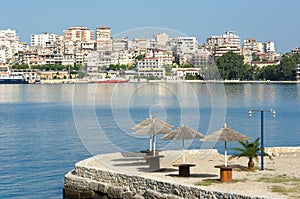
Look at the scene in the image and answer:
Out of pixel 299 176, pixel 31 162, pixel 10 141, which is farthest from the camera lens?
pixel 10 141

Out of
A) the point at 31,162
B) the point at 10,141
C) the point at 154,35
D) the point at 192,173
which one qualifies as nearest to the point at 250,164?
the point at 192,173

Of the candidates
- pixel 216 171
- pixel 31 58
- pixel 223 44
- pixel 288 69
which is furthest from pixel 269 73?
pixel 216 171

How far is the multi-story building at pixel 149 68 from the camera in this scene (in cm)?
1633

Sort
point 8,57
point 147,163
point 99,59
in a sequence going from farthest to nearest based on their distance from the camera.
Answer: point 8,57
point 147,163
point 99,59

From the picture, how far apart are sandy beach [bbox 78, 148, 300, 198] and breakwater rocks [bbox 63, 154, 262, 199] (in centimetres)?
17

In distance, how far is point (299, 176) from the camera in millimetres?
15023

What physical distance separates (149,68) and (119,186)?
3185 mm

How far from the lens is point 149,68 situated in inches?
668

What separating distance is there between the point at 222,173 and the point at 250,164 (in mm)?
2043

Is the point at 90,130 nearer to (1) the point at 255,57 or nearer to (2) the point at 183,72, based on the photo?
(2) the point at 183,72

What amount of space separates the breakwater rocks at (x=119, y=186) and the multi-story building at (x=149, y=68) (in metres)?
2.41

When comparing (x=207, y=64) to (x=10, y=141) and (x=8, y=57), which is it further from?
(x=8, y=57)

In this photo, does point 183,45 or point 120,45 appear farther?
point 120,45

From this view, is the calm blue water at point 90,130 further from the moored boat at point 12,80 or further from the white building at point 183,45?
the moored boat at point 12,80
